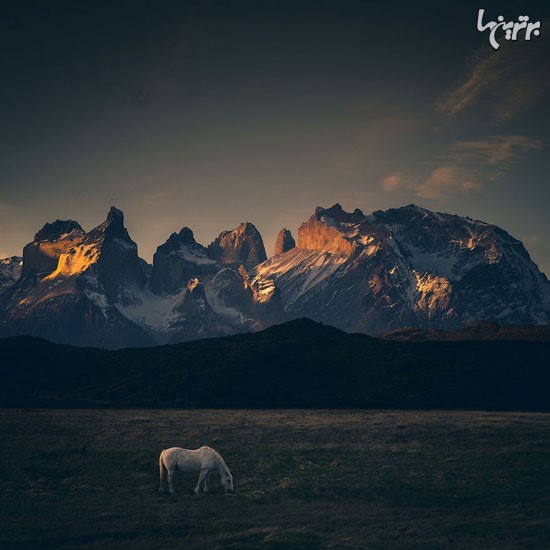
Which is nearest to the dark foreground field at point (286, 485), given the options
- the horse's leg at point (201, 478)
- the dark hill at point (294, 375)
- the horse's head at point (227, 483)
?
the horse's leg at point (201, 478)

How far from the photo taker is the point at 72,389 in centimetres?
15075

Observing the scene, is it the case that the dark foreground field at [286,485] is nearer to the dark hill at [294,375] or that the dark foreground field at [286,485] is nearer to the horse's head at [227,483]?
the horse's head at [227,483]

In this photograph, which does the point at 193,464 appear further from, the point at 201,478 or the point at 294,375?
the point at 294,375

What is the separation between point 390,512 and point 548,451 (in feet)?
70.4

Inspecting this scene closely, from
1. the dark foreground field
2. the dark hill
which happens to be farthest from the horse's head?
the dark hill

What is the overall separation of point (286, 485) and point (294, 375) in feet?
324

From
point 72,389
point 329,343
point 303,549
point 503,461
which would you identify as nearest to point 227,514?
point 303,549

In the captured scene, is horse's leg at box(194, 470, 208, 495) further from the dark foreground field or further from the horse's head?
the horse's head

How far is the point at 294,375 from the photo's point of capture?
15300 centimetres

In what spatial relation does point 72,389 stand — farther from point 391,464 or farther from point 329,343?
point 391,464

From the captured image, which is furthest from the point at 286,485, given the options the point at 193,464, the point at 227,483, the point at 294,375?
the point at 294,375

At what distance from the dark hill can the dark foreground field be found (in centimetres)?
5374

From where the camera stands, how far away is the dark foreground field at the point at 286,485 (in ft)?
141

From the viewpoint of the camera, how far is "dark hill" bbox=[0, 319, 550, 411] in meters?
133
